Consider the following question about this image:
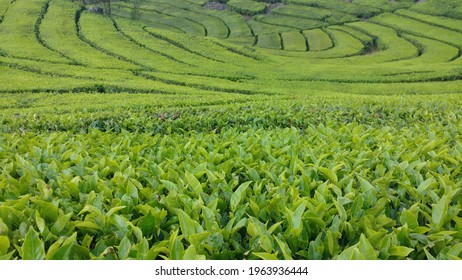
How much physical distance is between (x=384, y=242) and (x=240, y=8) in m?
72.0

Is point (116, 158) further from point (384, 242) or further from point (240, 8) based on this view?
point (240, 8)

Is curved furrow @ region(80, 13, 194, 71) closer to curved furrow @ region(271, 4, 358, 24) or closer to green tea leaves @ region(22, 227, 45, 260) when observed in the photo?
green tea leaves @ region(22, 227, 45, 260)

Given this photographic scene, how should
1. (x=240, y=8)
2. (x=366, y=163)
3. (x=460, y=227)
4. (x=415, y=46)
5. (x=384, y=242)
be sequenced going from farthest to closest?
1. (x=240, y=8)
2. (x=415, y=46)
3. (x=366, y=163)
4. (x=460, y=227)
5. (x=384, y=242)

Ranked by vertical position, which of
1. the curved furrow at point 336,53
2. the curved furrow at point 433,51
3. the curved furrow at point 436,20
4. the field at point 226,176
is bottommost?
the curved furrow at point 336,53

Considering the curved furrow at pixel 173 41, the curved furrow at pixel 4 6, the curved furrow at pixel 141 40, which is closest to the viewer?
the curved furrow at pixel 141 40

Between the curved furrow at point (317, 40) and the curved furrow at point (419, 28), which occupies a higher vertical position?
the curved furrow at point (419, 28)

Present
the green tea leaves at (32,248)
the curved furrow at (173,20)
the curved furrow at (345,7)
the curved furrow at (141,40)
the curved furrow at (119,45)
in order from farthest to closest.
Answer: the curved furrow at (345,7) → the curved furrow at (173,20) → the curved furrow at (141,40) → the curved furrow at (119,45) → the green tea leaves at (32,248)

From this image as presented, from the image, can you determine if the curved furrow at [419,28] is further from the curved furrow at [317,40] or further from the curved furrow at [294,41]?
the curved furrow at [294,41]

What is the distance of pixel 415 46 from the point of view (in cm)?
4966

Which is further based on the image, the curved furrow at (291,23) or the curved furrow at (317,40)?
the curved furrow at (291,23)

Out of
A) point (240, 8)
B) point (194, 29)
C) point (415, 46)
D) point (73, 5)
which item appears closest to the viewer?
point (415, 46)

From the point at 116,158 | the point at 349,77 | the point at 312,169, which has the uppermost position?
the point at 312,169

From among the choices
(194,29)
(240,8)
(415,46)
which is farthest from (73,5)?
(415,46)

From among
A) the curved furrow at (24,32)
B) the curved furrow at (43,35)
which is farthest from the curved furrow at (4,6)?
the curved furrow at (43,35)
